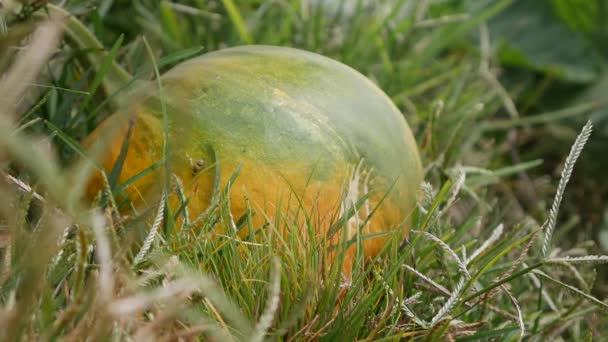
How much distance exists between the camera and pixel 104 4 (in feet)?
4.23

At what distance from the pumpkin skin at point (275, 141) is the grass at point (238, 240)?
30 millimetres

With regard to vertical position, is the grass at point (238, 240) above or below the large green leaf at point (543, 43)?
above

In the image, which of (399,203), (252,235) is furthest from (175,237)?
(399,203)

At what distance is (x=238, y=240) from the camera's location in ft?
2.63

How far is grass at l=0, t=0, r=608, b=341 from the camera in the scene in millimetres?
608

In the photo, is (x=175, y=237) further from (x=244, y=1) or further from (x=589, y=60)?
(x=589, y=60)

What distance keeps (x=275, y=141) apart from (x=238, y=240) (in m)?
0.18

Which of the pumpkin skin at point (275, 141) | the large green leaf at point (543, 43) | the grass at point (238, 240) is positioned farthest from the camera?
the large green leaf at point (543, 43)

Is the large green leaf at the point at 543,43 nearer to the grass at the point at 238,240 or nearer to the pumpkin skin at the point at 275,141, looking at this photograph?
the grass at the point at 238,240

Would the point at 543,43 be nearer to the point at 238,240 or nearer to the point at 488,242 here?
the point at 488,242

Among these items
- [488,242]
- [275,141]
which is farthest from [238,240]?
[488,242]

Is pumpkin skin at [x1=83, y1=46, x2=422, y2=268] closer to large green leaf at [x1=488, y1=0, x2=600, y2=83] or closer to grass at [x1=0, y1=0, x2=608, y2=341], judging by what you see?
grass at [x1=0, y1=0, x2=608, y2=341]

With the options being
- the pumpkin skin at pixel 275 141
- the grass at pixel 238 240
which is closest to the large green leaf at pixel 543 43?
the grass at pixel 238 240

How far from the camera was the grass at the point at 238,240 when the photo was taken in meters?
0.61
